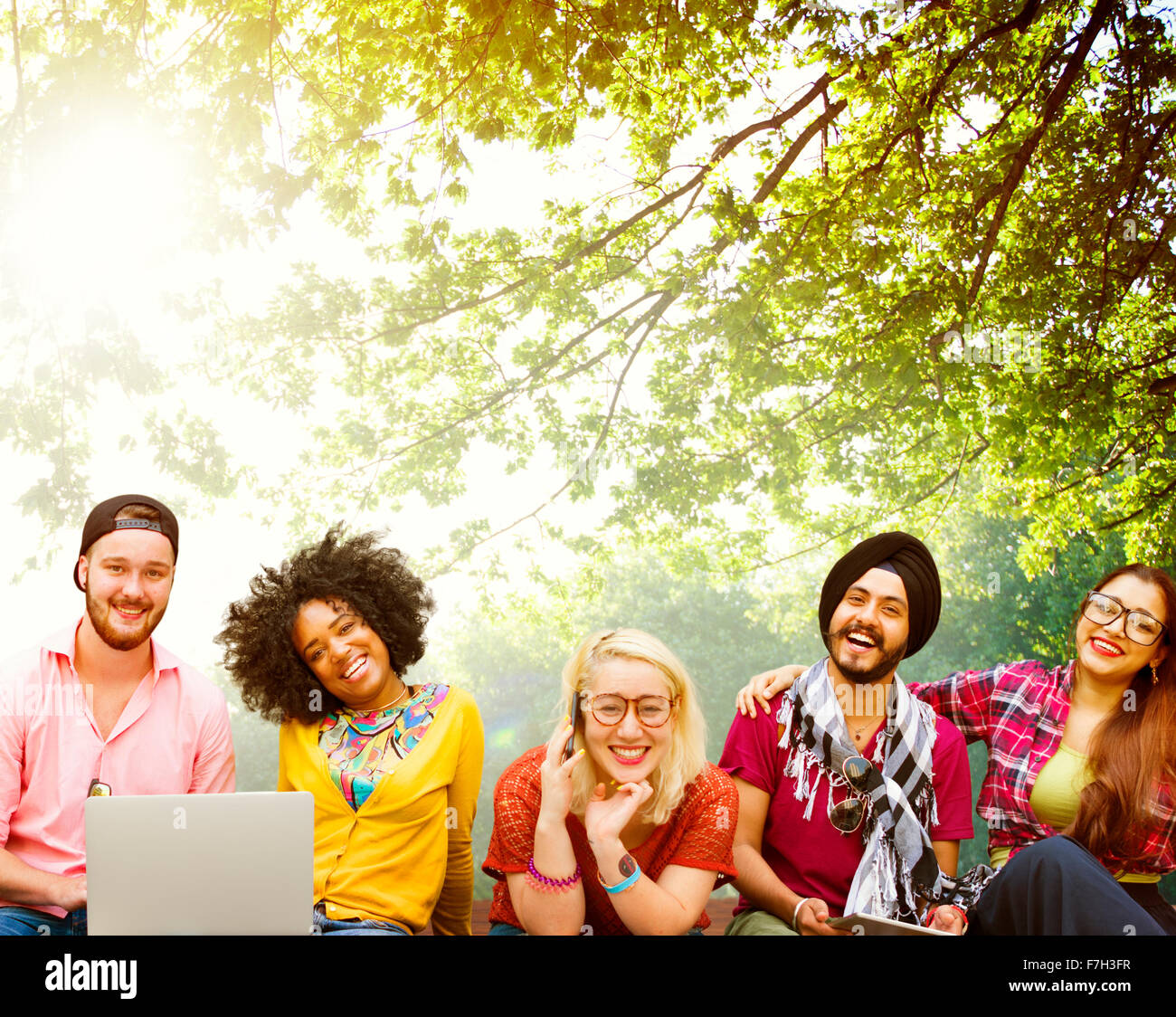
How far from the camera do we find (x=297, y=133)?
14.6 ft

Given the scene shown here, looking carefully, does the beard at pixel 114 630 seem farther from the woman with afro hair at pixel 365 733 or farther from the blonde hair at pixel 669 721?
the blonde hair at pixel 669 721

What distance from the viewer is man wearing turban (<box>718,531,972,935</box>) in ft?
8.65

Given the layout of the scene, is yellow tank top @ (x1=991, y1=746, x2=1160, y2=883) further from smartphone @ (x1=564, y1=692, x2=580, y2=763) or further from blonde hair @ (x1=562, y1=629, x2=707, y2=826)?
smartphone @ (x1=564, y1=692, x2=580, y2=763)

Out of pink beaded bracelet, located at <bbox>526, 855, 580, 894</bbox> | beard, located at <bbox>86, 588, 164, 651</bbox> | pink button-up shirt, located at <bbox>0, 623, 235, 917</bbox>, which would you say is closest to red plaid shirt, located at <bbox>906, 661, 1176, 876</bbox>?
pink beaded bracelet, located at <bbox>526, 855, 580, 894</bbox>

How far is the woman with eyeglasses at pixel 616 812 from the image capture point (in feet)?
7.57

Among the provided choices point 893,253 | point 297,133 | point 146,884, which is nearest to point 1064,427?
point 893,253

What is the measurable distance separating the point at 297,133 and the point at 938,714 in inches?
138

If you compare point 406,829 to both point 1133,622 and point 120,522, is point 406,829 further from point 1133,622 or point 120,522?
point 1133,622

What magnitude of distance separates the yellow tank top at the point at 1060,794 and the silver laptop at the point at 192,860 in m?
1.95

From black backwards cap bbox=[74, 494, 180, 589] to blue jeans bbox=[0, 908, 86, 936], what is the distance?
2.80ft

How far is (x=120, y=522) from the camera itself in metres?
2.86

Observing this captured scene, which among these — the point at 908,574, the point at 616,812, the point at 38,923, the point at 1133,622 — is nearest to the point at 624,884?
the point at 616,812

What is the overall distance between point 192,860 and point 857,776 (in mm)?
1620
